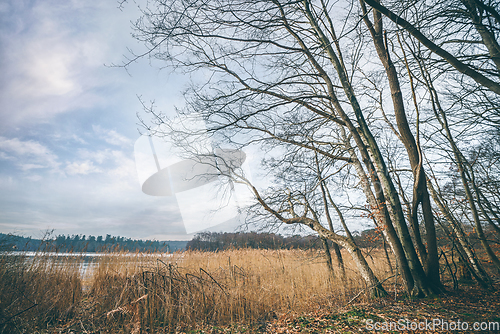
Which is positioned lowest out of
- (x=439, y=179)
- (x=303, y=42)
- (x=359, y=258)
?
(x=359, y=258)

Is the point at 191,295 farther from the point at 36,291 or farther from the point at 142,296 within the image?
the point at 36,291

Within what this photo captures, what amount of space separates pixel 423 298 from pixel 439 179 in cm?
390

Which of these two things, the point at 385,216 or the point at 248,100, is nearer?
the point at 385,216

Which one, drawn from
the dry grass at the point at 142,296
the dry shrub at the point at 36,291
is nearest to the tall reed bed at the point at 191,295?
the dry grass at the point at 142,296

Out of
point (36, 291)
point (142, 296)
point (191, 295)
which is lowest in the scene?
point (191, 295)

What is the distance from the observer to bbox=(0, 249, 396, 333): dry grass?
3592mm

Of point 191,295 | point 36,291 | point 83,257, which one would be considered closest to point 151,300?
point 191,295

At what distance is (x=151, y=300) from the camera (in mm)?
3771

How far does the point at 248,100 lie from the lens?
4902mm

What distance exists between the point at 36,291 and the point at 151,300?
2.74 meters

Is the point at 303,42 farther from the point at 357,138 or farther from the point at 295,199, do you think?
the point at 295,199

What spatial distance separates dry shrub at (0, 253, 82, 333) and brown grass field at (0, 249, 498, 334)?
14 mm

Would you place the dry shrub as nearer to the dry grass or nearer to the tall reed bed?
the dry grass

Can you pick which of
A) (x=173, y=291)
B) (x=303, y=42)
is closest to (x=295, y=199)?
(x=173, y=291)
